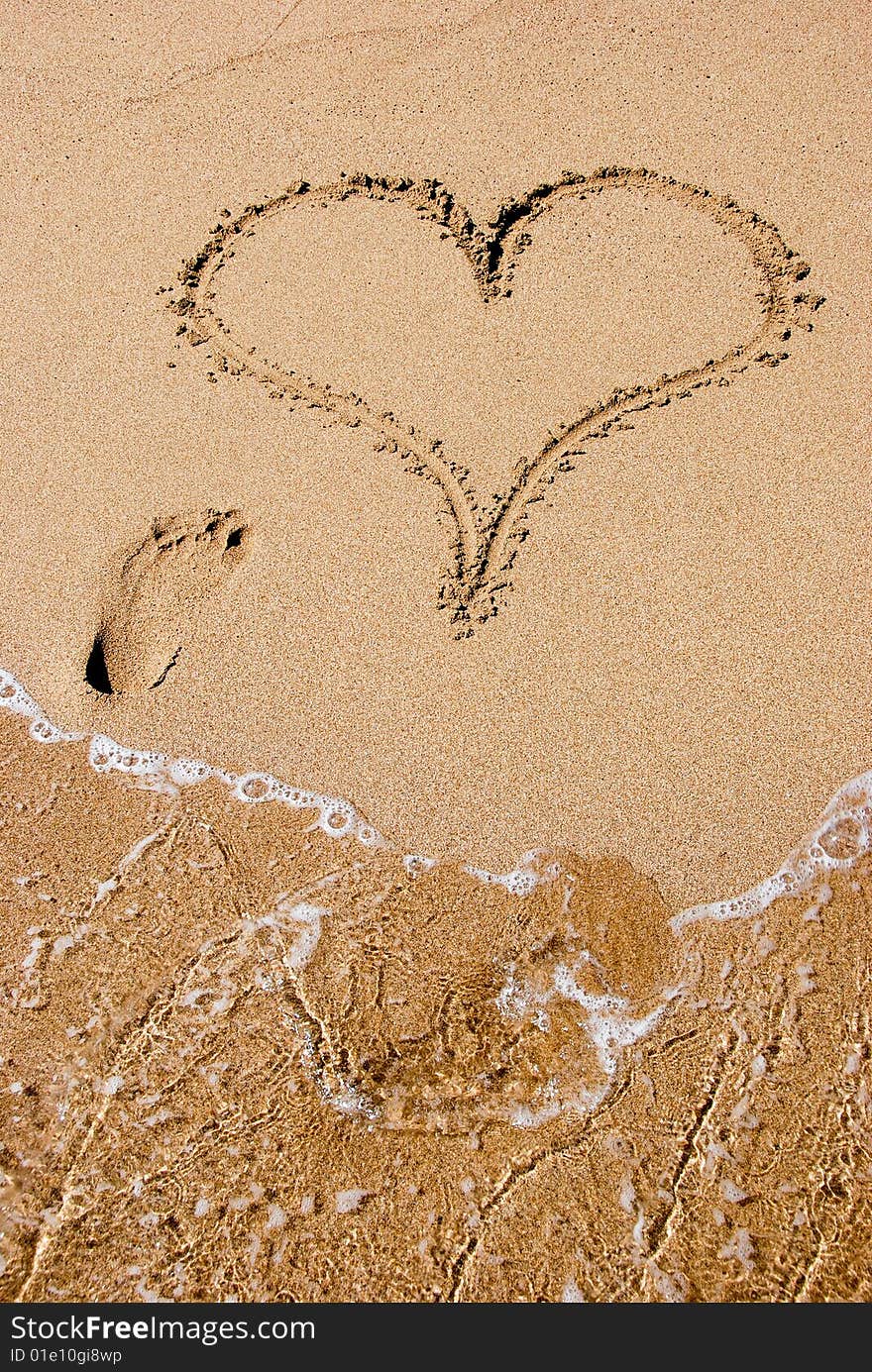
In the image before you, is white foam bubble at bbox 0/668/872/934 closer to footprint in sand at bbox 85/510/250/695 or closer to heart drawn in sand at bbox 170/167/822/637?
footprint in sand at bbox 85/510/250/695

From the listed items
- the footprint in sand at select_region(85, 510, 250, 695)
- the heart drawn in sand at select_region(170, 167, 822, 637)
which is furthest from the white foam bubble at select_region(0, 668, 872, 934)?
the heart drawn in sand at select_region(170, 167, 822, 637)

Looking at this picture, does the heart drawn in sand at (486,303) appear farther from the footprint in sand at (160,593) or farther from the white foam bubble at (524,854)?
the white foam bubble at (524,854)

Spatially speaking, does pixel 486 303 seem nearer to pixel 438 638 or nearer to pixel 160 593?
pixel 438 638

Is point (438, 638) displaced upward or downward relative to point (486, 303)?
downward

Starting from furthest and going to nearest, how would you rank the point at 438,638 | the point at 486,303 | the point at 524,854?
1. the point at 486,303
2. the point at 438,638
3. the point at 524,854

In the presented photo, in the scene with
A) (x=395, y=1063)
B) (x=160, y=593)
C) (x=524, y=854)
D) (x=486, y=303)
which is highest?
(x=486, y=303)

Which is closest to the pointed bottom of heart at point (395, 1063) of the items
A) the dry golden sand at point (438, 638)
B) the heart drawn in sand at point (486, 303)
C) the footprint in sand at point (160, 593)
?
the dry golden sand at point (438, 638)

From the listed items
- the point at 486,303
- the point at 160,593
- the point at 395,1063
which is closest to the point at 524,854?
the point at 395,1063

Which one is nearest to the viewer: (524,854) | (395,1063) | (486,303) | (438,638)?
(395,1063)
